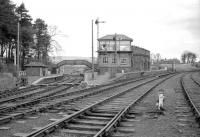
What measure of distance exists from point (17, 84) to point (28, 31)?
22.6 m

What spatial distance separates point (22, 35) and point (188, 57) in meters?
148

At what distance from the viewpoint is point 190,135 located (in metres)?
8.58

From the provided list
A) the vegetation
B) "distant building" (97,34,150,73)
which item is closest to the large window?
"distant building" (97,34,150,73)

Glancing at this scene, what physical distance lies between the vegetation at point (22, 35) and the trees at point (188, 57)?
416ft

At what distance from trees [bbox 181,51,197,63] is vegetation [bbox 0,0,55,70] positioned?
126802mm

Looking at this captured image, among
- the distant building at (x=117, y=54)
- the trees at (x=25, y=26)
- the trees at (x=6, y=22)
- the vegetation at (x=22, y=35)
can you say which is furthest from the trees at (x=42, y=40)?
the trees at (x=6, y=22)

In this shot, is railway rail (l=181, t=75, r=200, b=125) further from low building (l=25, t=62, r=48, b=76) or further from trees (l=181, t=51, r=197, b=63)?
trees (l=181, t=51, r=197, b=63)

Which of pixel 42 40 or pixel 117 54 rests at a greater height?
pixel 42 40

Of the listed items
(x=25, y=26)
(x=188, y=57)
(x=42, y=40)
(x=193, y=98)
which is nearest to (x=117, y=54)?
(x=42, y=40)

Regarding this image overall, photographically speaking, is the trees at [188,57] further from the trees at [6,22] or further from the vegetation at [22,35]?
the trees at [6,22]

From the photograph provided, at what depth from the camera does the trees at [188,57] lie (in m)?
182

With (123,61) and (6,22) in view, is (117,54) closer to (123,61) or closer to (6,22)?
(123,61)

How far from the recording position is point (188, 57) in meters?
184

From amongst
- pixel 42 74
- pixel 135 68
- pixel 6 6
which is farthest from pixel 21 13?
pixel 135 68
